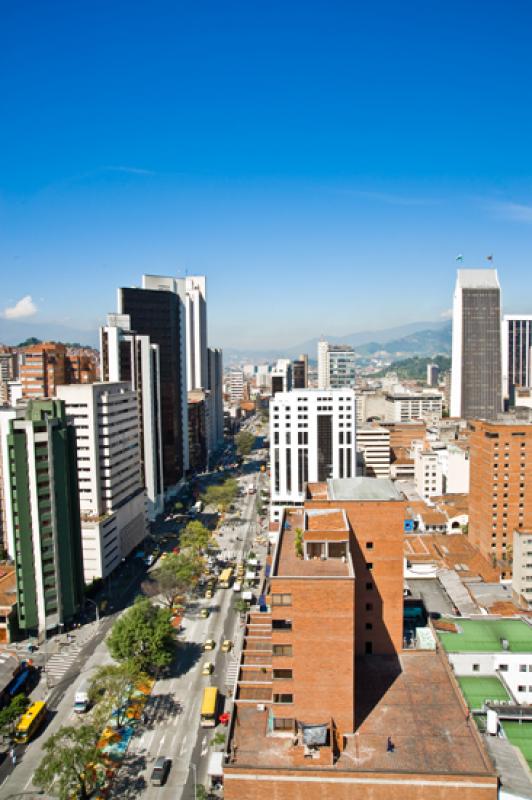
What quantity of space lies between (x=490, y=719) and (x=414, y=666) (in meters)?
4.32

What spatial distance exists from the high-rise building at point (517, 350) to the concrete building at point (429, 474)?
341 ft

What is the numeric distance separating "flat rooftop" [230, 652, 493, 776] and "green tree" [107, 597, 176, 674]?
16444 millimetres

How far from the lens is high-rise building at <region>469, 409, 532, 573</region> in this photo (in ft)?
197

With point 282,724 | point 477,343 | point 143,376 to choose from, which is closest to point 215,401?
point 477,343

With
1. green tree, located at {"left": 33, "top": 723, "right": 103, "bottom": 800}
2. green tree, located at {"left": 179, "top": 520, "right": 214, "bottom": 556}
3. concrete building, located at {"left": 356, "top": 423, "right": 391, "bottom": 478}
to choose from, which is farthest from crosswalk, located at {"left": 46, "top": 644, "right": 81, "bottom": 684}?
concrete building, located at {"left": 356, "top": 423, "right": 391, "bottom": 478}

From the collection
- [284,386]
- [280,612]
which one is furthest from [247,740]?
[284,386]

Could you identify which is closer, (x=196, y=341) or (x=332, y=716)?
(x=332, y=716)

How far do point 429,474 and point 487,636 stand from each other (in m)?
51.7

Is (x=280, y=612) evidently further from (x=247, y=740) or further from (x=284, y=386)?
(x=284, y=386)

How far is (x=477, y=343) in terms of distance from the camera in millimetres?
143000

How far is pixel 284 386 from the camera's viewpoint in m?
149

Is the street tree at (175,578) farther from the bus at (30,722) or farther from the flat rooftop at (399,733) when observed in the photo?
the flat rooftop at (399,733)

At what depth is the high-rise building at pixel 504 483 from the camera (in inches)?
2363

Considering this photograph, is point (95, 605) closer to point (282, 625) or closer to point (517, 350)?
point (282, 625)
